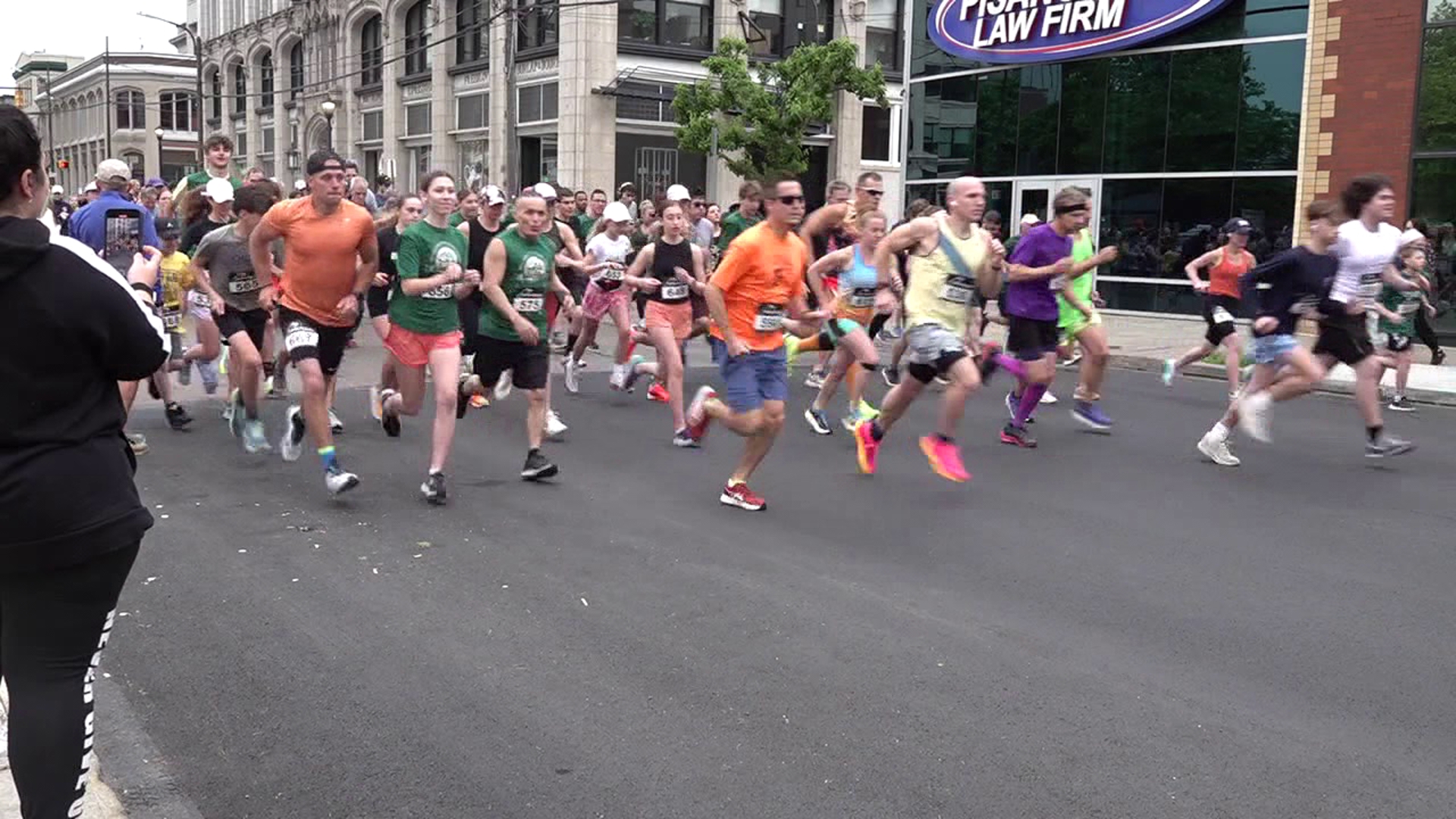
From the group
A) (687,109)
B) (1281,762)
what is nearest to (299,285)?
(1281,762)

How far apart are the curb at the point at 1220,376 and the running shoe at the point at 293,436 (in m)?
8.14

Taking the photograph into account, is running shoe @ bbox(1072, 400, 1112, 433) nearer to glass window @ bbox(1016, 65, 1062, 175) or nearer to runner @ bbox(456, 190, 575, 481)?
runner @ bbox(456, 190, 575, 481)

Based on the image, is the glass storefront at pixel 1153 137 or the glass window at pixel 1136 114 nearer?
the glass storefront at pixel 1153 137

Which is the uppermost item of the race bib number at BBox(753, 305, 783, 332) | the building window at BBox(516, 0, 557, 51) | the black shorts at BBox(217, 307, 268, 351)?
the building window at BBox(516, 0, 557, 51)

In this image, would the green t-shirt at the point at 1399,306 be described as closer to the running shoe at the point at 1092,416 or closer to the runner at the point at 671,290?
the running shoe at the point at 1092,416

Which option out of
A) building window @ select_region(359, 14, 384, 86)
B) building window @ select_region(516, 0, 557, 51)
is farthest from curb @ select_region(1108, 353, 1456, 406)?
building window @ select_region(359, 14, 384, 86)

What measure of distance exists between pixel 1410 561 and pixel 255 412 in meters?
6.90

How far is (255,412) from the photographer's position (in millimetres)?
8828

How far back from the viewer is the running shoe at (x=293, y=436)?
805 cm

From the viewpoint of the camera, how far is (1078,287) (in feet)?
34.1

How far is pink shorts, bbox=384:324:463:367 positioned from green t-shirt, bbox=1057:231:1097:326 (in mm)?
4671

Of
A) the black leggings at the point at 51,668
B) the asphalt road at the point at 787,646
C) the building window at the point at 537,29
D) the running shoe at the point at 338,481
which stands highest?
the building window at the point at 537,29

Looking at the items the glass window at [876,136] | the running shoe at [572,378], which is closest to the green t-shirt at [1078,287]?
the running shoe at [572,378]

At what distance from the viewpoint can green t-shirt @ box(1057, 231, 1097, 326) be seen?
400 inches
